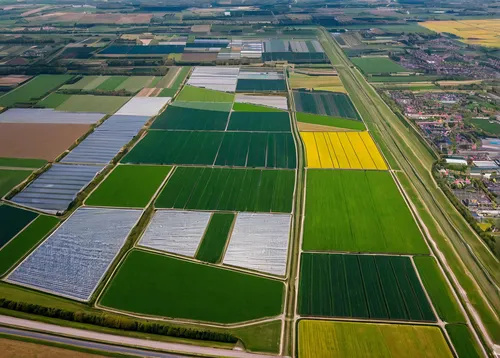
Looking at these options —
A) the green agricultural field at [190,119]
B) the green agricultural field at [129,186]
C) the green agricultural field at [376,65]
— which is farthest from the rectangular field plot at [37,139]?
the green agricultural field at [376,65]

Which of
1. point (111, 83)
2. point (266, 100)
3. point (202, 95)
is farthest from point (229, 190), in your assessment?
point (111, 83)

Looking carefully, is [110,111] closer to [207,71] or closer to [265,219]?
[207,71]

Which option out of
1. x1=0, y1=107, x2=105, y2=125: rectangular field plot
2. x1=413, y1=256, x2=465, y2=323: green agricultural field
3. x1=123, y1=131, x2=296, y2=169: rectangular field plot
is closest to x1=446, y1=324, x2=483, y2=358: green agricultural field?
x1=413, y1=256, x2=465, y2=323: green agricultural field

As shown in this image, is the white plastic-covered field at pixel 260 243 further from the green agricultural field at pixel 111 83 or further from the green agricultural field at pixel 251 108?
the green agricultural field at pixel 111 83

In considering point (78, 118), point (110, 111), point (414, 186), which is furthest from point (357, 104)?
point (78, 118)

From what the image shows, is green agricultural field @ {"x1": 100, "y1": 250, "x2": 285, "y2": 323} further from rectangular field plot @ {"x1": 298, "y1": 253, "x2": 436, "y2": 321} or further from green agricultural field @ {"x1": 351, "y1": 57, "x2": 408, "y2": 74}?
green agricultural field @ {"x1": 351, "y1": 57, "x2": 408, "y2": 74}

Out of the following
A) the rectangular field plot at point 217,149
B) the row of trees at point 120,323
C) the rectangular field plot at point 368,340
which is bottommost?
the rectangular field plot at point 368,340
